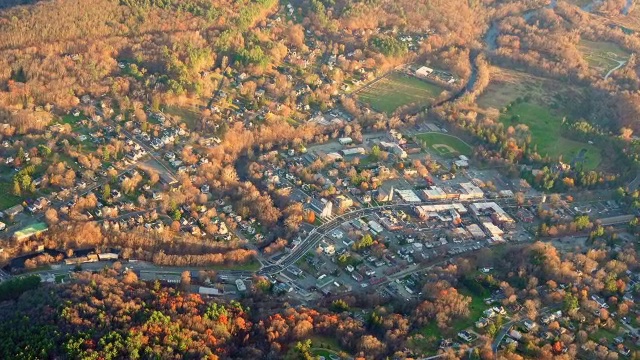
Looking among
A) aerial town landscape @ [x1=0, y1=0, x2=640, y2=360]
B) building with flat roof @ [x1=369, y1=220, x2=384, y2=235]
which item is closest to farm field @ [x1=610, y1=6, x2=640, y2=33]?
aerial town landscape @ [x1=0, y1=0, x2=640, y2=360]

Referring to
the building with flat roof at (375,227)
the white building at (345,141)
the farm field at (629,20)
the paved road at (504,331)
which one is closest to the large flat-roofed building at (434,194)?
the building with flat roof at (375,227)

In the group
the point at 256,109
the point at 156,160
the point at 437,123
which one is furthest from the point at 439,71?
the point at 156,160

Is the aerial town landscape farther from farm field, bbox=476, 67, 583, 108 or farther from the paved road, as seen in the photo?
farm field, bbox=476, 67, 583, 108

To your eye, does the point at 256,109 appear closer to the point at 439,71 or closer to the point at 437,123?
the point at 437,123

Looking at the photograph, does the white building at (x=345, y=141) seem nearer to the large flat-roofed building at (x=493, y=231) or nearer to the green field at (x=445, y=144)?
the green field at (x=445, y=144)

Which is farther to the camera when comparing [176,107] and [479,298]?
[176,107]
